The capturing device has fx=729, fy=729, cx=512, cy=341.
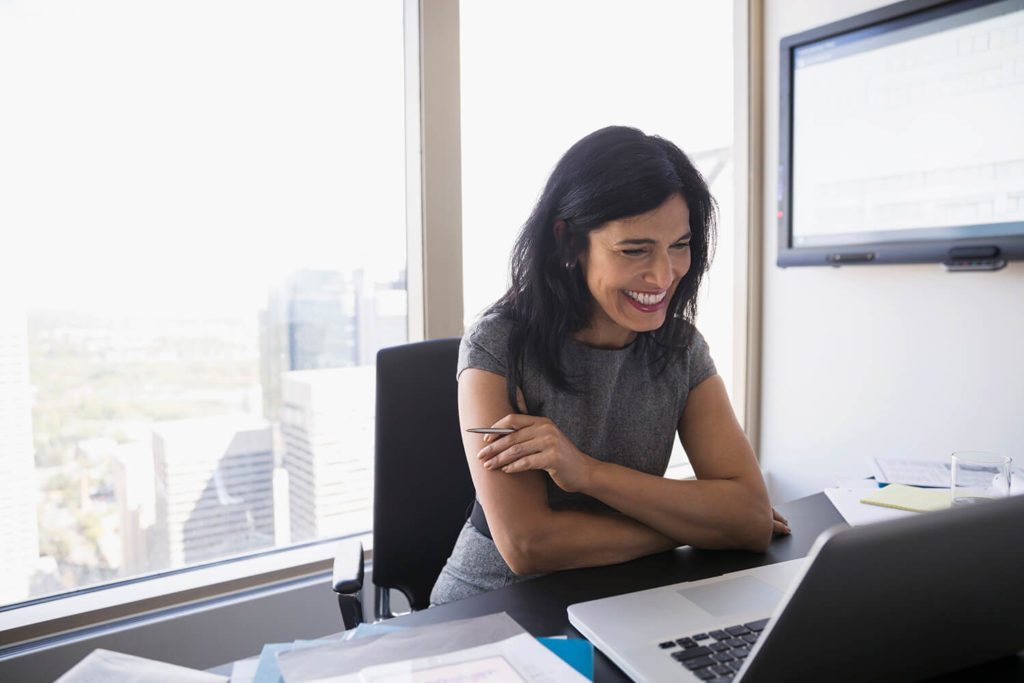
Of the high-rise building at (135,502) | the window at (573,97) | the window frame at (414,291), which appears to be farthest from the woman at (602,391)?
the high-rise building at (135,502)

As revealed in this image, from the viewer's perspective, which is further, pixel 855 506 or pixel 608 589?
pixel 855 506

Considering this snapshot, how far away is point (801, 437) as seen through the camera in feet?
8.66

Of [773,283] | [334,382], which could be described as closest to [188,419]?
[334,382]

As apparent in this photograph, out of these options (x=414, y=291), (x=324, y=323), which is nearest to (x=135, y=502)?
(x=324, y=323)

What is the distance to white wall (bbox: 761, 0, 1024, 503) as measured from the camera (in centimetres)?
209

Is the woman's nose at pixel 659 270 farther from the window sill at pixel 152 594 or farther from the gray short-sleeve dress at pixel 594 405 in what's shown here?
the window sill at pixel 152 594

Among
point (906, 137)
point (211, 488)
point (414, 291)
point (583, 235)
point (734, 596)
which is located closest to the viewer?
point (734, 596)

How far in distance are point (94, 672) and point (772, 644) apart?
616 millimetres

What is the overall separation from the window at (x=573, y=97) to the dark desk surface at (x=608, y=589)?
1.02m

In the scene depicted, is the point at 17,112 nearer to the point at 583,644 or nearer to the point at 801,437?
the point at 583,644

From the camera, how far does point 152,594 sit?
1.72 meters

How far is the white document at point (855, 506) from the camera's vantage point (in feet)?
4.33

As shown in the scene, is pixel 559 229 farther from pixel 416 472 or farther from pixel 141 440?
pixel 141 440

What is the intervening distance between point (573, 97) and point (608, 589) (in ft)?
6.07
